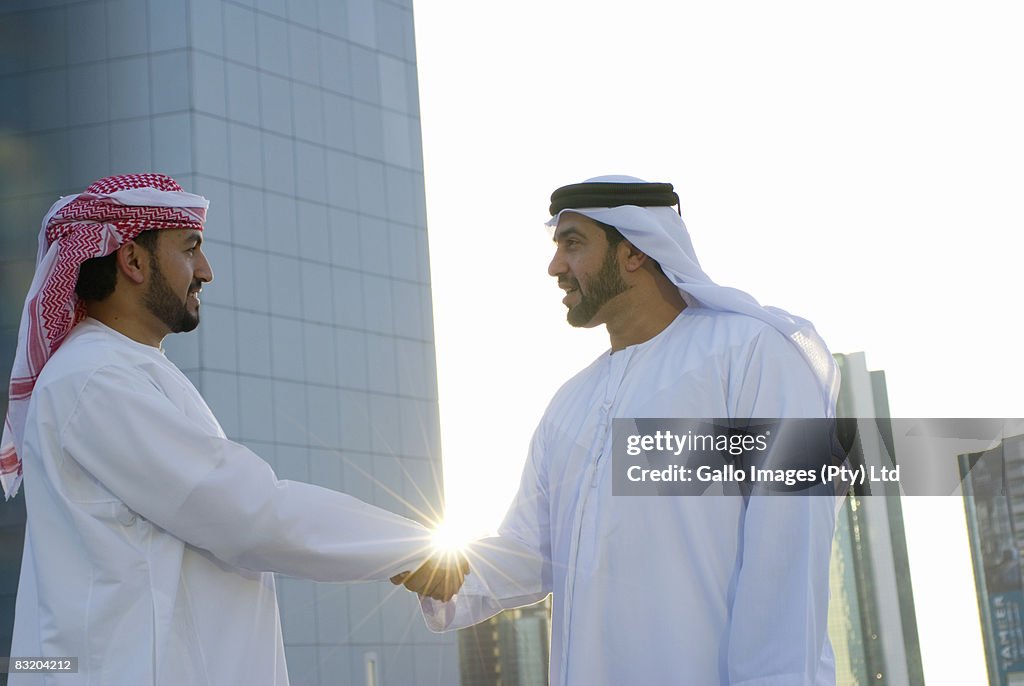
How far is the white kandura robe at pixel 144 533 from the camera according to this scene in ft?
11.0

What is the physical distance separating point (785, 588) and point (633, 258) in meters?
1.20

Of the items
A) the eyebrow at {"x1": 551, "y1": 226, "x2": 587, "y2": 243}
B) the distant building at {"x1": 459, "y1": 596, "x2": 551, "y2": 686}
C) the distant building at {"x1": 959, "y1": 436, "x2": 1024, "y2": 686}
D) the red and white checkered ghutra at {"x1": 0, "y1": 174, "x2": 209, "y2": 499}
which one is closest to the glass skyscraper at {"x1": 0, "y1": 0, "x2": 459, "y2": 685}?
the distant building at {"x1": 959, "y1": 436, "x2": 1024, "y2": 686}

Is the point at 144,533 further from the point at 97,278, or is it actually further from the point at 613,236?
the point at 613,236

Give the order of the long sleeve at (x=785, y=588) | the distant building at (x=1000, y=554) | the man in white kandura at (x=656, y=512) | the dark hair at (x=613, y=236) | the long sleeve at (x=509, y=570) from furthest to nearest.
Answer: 1. the distant building at (x=1000, y=554)
2. the long sleeve at (x=509, y=570)
3. the dark hair at (x=613, y=236)
4. the man in white kandura at (x=656, y=512)
5. the long sleeve at (x=785, y=588)

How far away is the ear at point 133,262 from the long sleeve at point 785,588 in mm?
1913

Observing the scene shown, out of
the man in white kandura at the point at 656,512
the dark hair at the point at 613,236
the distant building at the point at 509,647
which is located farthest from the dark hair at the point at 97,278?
the distant building at the point at 509,647

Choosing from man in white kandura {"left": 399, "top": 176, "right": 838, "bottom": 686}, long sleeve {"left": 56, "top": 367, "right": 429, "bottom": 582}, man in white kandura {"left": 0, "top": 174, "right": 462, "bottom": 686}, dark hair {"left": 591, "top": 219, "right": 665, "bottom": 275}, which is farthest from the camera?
dark hair {"left": 591, "top": 219, "right": 665, "bottom": 275}

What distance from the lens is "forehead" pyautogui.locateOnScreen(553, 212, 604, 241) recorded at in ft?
13.3

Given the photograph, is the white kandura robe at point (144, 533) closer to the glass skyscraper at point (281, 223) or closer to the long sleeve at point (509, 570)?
the long sleeve at point (509, 570)

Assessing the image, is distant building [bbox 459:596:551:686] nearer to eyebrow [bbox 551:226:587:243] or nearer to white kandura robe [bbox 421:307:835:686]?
eyebrow [bbox 551:226:587:243]

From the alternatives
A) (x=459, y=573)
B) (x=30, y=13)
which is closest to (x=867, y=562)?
(x=30, y=13)

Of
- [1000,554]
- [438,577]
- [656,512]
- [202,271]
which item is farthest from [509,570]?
[1000,554]

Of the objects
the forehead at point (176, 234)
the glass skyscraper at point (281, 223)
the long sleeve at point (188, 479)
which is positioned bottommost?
the long sleeve at point (188, 479)

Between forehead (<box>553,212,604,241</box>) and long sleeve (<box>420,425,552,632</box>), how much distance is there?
0.66 meters
